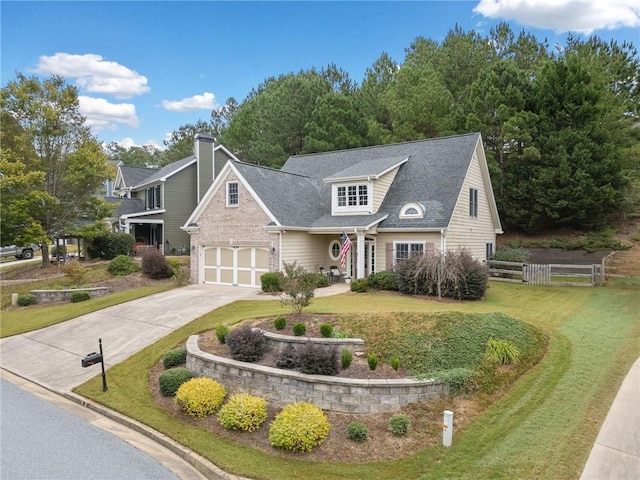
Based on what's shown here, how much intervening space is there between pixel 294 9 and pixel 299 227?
10.6m

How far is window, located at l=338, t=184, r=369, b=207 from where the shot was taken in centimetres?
2075

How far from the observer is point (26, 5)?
15.7m

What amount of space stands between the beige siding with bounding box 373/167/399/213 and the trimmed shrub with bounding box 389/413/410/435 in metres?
14.3

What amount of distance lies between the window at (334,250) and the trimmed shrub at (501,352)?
12691mm

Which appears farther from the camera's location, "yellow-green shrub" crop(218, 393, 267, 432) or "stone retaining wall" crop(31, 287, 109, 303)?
"stone retaining wall" crop(31, 287, 109, 303)

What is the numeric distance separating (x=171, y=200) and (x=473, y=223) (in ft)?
77.5

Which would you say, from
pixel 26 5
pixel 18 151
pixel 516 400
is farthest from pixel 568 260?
pixel 18 151

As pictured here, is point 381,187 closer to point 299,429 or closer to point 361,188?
point 361,188

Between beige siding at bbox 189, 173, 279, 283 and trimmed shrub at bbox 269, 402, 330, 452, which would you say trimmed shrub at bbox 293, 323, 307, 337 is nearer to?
trimmed shrub at bbox 269, 402, 330, 452

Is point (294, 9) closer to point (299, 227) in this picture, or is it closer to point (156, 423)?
point (299, 227)

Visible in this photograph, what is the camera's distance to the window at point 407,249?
18.9 m

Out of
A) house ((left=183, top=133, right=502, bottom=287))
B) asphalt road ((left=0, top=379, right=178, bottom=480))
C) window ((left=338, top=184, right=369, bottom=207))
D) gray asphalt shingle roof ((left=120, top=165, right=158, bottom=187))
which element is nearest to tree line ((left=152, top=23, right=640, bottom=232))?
house ((left=183, top=133, right=502, bottom=287))

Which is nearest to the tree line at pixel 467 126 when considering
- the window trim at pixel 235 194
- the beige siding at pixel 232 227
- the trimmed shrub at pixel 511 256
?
the trimmed shrub at pixel 511 256

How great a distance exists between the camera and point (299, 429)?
675 centimetres
